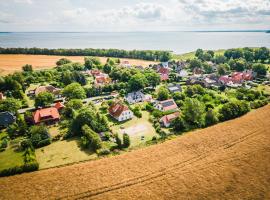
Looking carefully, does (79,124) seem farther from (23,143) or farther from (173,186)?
(173,186)

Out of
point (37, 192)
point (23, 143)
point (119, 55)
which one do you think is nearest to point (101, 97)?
point (23, 143)

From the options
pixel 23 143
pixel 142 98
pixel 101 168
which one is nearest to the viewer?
pixel 101 168

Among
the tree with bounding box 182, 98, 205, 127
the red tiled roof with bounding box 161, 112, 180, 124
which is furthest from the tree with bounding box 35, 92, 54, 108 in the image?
the tree with bounding box 182, 98, 205, 127

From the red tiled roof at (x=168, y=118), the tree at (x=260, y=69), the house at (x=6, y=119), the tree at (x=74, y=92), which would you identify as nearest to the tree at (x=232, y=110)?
the red tiled roof at (x=168, y=118)

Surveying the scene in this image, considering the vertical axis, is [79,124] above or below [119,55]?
below

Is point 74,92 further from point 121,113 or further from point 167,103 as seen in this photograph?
point 167,103

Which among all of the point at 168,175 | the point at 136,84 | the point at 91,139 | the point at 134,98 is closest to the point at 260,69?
the point at 136,84

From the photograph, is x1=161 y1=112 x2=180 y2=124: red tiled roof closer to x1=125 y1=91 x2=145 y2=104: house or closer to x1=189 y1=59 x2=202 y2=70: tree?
x1=125 y1=91 x2=145 y2=104: house
